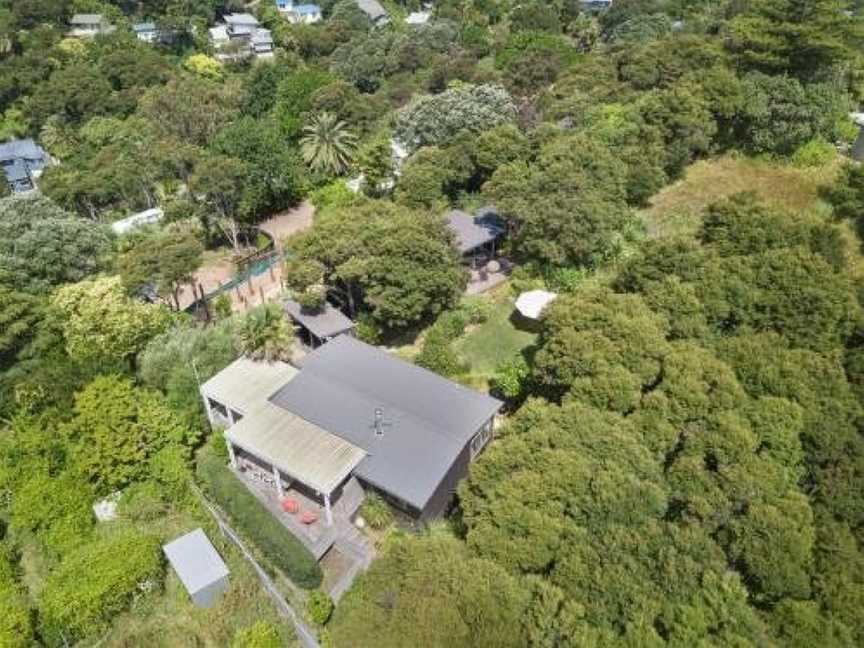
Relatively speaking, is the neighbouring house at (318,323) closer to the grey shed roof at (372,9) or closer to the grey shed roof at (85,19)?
the grey shed roof at (372,9)

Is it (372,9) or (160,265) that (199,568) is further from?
(372,9)

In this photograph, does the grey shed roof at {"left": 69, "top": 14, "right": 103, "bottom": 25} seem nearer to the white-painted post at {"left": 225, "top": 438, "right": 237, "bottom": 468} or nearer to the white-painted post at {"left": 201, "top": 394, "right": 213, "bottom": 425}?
the white-painted post at {"left": 201, "top": 394, "right": 213, "bottom": 425}

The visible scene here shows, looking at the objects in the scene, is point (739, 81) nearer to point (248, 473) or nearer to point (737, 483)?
point (737, 483)

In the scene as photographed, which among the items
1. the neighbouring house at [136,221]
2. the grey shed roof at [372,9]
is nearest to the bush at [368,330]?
the neighbouring house at [136,221]

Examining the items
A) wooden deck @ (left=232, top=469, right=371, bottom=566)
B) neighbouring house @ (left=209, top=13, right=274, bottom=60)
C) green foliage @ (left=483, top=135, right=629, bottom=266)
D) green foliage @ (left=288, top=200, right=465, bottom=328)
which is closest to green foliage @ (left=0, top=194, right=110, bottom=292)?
green foliage @ (left=288, top=200, right=465, bottom=328)

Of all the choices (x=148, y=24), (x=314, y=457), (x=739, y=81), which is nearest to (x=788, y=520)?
(x=314, y=457)
